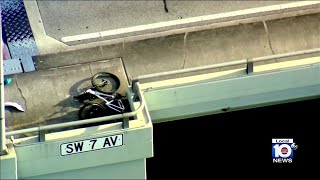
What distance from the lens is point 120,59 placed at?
10.1 metres

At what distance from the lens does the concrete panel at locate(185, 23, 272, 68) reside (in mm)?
10078

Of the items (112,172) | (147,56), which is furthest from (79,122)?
(147,56)

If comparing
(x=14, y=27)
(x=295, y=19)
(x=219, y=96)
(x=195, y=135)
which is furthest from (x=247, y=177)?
(x=14, y=27)

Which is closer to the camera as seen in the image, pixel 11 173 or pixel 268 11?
pixel 11 173

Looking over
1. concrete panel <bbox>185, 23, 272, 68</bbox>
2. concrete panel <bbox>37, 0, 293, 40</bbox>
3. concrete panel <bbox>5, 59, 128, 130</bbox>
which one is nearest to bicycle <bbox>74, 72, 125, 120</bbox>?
concrete panel <bbox>5, 59, 128, 130</bbox>

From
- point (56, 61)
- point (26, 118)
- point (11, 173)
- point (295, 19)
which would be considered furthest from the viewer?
point (295, 19)

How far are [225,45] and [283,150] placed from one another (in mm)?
2205

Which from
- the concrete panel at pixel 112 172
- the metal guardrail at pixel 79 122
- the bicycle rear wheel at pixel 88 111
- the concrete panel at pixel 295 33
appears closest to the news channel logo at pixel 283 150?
the concrete panel at pixel 295 33

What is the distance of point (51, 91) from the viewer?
31.3 ft

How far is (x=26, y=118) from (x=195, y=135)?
2.97m

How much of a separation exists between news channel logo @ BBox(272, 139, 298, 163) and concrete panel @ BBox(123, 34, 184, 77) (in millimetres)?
2347

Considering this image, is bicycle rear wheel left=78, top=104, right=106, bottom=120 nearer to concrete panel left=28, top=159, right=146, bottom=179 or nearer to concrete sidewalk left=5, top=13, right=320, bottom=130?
concrete sidewalk left=5, top=13, right=320, bottom=130

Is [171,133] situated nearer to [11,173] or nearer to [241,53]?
[241,53]

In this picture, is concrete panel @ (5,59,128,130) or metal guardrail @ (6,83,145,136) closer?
metal guardrail @ (6,83,145,136)
